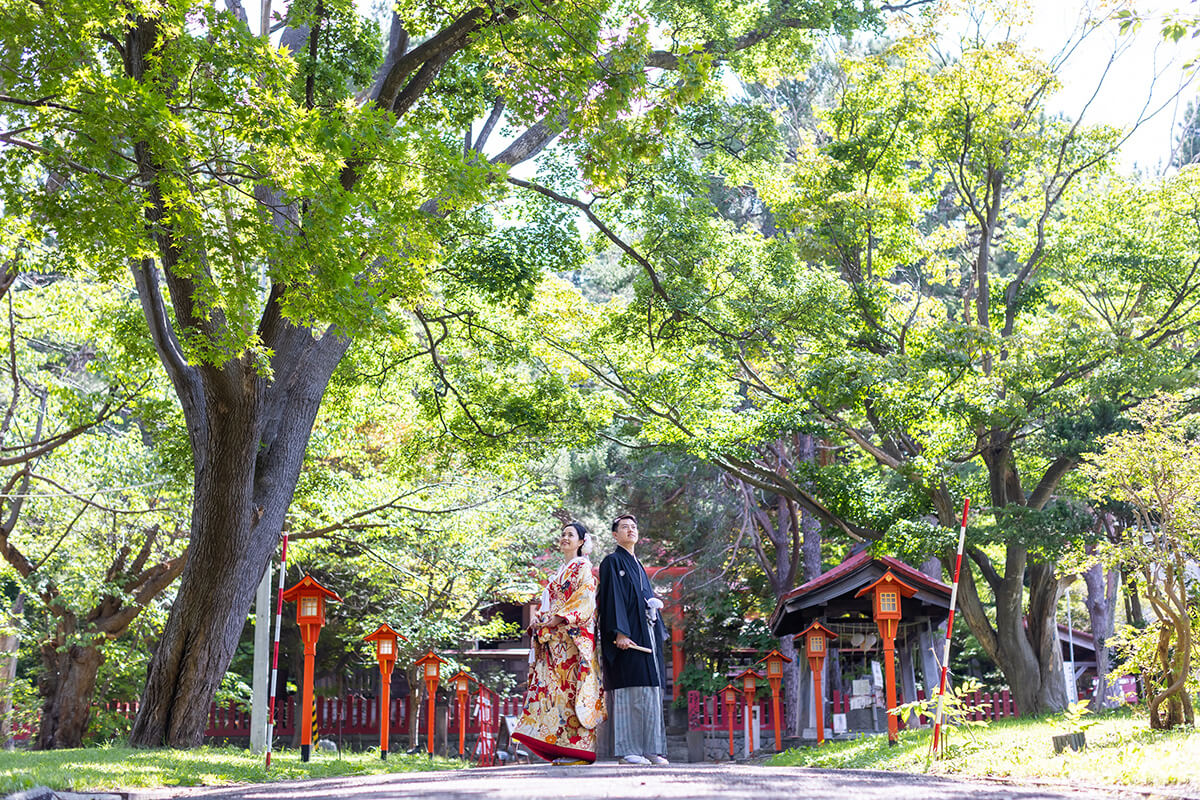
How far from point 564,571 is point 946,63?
9827mm

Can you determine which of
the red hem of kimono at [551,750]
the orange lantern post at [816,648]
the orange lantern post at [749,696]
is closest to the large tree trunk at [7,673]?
the orange lantern post at [749,696]

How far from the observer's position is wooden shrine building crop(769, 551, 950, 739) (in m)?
12.8

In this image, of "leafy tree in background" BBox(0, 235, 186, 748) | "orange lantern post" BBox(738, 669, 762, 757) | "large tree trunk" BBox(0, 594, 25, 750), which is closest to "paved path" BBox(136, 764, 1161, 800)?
"leafy tree in background" BBox(0, 235, 186, 748)

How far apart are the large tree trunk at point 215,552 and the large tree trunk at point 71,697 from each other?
24.4ft

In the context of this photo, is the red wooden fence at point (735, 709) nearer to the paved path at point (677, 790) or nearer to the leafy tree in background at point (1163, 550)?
the leafy tree in background at point (1163, 550)

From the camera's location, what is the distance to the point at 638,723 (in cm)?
685

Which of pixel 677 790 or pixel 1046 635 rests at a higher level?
pixel 1046 635

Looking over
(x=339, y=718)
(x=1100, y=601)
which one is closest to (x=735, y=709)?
(x=1100, y=601)

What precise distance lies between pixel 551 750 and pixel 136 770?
267 centimetres

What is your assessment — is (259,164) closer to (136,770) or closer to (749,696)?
(136,770)

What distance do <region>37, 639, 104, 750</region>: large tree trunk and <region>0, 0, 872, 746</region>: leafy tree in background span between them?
784 centimetres

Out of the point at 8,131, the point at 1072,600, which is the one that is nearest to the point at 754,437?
the point at 8,131

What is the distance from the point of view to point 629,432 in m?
15.7

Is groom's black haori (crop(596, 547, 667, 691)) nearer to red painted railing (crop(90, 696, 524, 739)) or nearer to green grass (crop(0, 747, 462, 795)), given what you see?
green grass (crop(0, 747, 462, 795))
